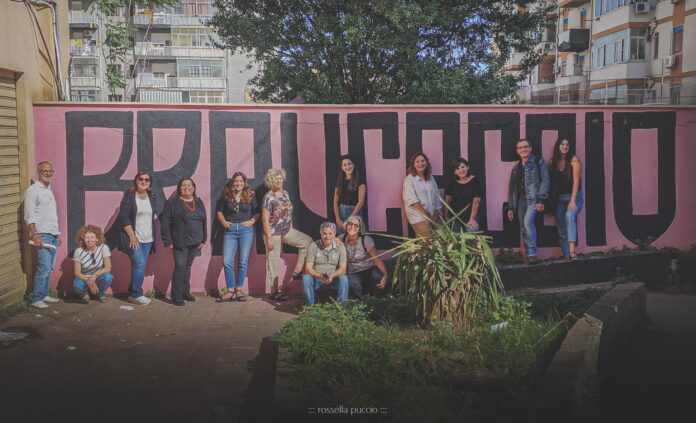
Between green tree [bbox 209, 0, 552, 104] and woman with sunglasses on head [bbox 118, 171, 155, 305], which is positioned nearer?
woman with sunglasses on head [bbox 118, 171, 155, 305]

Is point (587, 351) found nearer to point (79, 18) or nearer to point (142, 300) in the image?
point (142, 300)

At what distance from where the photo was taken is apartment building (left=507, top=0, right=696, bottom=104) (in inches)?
1271

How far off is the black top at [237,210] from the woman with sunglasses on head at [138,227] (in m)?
0.90

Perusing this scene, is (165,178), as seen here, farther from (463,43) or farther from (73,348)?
(463,43)

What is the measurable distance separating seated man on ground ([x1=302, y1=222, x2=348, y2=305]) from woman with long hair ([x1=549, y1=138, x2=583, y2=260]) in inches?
126

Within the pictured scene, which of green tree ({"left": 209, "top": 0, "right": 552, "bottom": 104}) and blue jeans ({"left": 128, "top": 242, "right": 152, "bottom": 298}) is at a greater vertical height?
green tree ({"left": 209, "top": 0, "right": 552, "bottom": 104})

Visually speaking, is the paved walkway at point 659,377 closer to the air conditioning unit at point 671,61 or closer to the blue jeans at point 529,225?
the blue jeans at point 529,225

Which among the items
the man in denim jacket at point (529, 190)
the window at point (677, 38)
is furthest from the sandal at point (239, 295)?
the window at point (677, 38)

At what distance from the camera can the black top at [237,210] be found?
349 inches

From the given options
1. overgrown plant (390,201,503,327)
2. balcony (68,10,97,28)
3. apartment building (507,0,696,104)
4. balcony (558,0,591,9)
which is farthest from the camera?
balcony (68,10,97,28)

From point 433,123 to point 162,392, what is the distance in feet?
18.0

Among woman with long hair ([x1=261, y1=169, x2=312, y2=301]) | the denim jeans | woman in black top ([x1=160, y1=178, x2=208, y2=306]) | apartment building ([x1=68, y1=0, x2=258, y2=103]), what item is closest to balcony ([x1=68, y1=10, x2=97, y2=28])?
apartment building ([x1=68, y1=0, x2=258, y2=103])

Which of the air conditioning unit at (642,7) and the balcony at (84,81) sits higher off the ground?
the air conditioning unit at (642,7)

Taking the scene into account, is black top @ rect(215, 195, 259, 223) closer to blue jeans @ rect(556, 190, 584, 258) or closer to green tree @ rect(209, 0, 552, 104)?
blue jeans @ rect(556, 190, 584, 258)
